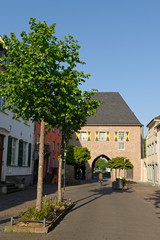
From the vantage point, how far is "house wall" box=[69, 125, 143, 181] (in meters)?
45.9

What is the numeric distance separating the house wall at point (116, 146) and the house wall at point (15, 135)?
21.3 meters

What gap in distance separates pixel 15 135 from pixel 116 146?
1054 inches

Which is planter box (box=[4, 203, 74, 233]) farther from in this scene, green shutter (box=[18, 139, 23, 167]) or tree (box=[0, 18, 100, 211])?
green shutter (box=[18, 139, 23, 167])

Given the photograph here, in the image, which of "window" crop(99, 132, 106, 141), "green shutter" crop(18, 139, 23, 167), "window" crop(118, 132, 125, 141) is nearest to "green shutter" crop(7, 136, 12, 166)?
"green shutter" crop(18, 139, 23, 167)

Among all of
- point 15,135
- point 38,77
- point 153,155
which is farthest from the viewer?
point 153,155

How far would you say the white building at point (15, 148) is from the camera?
20.3 metres

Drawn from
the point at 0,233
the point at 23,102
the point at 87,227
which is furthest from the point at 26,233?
the point at 23,102

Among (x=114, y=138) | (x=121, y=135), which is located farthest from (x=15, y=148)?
(x=121, y=135)

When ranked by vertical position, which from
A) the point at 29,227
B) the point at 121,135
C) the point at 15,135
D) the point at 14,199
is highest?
the point at 121,135

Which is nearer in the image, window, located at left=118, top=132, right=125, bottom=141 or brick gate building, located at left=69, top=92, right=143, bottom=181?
brick gate building, located at left=69, top=92, right=143, bottom=181

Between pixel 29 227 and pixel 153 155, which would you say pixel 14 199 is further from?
pixel 153 155

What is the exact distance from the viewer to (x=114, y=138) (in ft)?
155

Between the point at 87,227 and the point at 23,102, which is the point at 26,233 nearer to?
the point at 87,227

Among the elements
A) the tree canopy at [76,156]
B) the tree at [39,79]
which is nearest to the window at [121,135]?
the tree canopy at [76,156]
